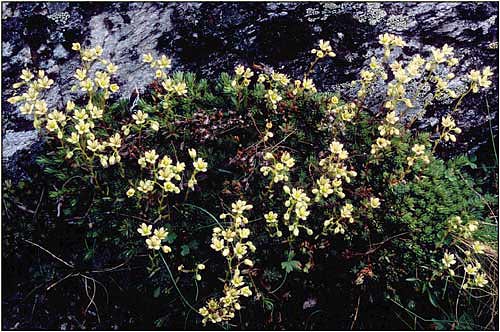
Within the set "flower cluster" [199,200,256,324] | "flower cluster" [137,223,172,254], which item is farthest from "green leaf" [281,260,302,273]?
"flower cluster" [137,223,172,254]

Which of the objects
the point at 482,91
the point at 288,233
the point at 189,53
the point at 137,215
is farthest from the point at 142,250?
the point at 482,91

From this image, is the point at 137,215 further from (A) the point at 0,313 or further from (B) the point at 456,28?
(B) the point at 456,28

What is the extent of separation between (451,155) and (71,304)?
9.29 ft

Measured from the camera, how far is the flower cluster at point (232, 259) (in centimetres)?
311

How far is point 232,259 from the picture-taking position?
3.36 meters

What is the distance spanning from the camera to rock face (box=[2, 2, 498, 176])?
13.4 ft

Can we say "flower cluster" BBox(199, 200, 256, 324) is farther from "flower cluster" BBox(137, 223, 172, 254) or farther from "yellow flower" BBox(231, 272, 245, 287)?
"flower cluster" BBox(137, 223, 172, 254)

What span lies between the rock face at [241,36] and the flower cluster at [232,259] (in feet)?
4.30

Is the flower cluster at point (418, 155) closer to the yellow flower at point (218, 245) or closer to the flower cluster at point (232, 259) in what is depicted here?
the flower cluster at point (232, 259)

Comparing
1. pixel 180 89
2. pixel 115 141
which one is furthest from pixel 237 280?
pixel 180 89

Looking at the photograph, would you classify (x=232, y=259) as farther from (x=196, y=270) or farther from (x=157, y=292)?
(x=157, y=292)

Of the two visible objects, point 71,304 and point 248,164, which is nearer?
point 248,164

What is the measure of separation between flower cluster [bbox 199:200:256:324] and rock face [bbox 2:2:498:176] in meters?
1.31

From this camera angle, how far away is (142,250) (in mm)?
3514
